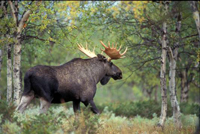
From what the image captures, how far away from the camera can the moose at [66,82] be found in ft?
30.9

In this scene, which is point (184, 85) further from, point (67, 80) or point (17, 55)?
point (67, 80)

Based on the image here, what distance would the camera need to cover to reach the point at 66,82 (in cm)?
1002

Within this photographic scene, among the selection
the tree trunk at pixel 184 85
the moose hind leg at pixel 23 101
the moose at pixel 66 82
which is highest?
the moose at pixel 66 82

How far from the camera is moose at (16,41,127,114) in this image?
9414 millimetres

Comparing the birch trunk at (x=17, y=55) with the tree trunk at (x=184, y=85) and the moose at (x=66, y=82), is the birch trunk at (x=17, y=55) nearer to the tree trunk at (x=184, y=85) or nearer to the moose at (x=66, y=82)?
the moose at (x=66, y=82)

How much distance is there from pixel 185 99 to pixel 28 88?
17606 mm

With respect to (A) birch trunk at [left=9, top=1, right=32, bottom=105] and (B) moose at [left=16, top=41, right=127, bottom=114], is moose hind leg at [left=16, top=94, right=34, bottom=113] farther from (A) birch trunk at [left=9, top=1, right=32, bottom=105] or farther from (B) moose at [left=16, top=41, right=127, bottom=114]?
(A) birch trunk at [left=9, top=1, right=32, bottom=105]

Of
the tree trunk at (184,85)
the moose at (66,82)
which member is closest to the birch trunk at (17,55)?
the moose at (66,82)

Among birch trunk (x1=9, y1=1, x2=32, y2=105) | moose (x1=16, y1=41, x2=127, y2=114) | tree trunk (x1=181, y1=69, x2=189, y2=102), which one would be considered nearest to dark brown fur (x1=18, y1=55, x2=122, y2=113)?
moose (x1=16, y1=41, x2=127, y2=114)

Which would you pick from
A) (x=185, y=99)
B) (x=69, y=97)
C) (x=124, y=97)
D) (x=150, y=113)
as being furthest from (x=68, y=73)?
(x=124, y=97)

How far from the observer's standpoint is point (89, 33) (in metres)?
13.2

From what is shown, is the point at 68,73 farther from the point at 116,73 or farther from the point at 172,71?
the point at 172,71

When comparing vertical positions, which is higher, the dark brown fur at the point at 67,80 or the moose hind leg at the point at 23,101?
the dark brown fur at the point at 67,80

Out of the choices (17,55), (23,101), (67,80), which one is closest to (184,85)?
(17,55)
